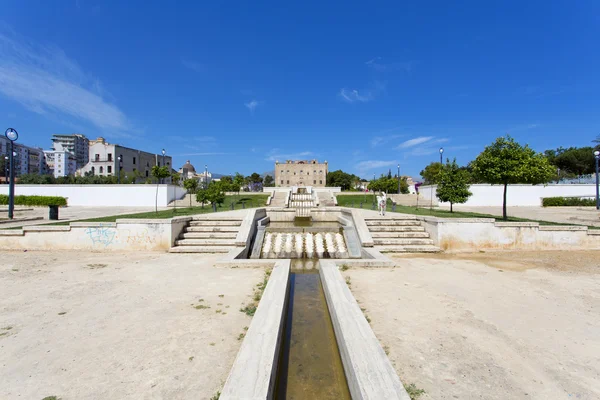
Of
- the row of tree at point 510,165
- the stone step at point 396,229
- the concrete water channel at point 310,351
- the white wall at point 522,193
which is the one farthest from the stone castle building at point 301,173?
the concrete water channel at point 310,351

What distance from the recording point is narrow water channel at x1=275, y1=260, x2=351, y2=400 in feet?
9.72

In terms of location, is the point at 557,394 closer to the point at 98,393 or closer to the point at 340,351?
the point at 340,351

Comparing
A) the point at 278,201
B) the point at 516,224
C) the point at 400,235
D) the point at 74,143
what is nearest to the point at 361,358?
the point at 400,235

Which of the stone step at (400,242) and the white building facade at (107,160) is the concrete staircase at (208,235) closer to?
the stone step at (400,242)

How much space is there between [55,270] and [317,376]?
7.31 metres

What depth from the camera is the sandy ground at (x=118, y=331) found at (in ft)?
9.13

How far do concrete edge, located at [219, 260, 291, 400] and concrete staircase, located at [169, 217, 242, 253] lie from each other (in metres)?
5.37

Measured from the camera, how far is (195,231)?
1053cm

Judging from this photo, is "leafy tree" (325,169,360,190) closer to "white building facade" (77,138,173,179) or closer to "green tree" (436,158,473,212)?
"white building facade" (77,138,173,179)

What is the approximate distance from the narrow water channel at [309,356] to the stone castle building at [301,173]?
3475 inches

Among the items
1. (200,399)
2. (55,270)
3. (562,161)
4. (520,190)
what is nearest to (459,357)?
(200,399)

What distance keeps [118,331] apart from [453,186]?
1673 cm

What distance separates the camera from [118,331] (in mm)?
3873

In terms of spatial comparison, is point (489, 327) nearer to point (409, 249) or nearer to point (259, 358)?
point (259, 358)
